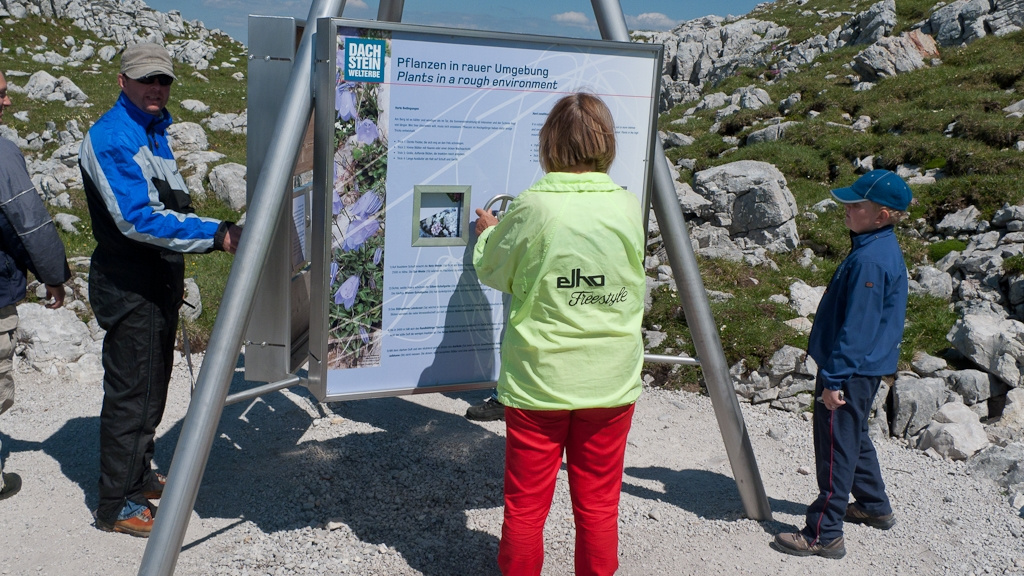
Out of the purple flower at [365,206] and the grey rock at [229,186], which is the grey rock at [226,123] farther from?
the purple flower at [365,206]

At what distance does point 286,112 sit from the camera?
10.4ft

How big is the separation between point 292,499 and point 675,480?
2.28m

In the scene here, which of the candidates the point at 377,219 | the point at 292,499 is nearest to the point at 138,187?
the point at 377,219

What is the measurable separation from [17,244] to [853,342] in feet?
13.7

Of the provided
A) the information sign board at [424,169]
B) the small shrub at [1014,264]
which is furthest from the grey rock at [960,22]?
the information sign board at [424,169]

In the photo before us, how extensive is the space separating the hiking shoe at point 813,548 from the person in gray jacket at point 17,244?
3.93 metres

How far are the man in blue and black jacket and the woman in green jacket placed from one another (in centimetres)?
141

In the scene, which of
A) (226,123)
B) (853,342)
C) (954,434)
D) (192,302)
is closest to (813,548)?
(853,342)

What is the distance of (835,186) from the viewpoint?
11.7m

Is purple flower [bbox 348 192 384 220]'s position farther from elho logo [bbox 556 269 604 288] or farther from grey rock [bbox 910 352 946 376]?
grey rock [bbox 910 352 946 376]

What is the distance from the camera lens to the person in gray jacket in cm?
384

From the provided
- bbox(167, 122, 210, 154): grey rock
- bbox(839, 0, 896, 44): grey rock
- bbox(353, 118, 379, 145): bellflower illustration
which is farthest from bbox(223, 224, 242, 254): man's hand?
bbox(839, 0, 896, 44): grey rock

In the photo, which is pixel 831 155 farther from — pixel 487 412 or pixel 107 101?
pixel 107 101

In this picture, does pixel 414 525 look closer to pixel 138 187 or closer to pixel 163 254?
pixel 163 254
